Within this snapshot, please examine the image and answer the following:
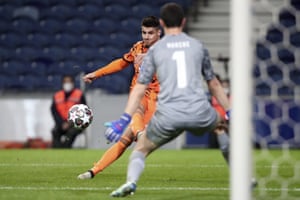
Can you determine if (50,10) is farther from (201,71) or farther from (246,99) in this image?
(246,99)

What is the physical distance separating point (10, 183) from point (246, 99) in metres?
3.47

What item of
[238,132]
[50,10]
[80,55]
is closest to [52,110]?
[80,55]

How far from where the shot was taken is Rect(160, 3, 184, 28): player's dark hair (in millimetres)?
6227

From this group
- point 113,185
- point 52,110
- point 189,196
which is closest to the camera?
point 189,196

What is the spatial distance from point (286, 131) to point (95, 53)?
4681 millimetres

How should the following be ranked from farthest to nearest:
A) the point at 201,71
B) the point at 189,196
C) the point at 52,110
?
1. the point at 52,110
2. the point at 189,196
3. the point at 201,71

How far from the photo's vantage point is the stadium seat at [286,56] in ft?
52.8

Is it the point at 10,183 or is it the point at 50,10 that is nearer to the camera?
the point at 10,183

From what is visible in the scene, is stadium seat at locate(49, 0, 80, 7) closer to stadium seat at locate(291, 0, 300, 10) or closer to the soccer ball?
stadium seat at locate(291, 0, 300, 10)

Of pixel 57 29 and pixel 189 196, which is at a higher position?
pixel 57 29

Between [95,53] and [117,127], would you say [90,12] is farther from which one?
[117,127]

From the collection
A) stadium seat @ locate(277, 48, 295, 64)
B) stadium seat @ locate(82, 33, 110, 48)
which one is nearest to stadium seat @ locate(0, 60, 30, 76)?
stadium seat @ locate(82, 33, 110, 48)

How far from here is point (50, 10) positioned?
1875 centimetres

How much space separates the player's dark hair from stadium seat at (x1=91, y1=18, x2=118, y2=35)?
1216 cm
